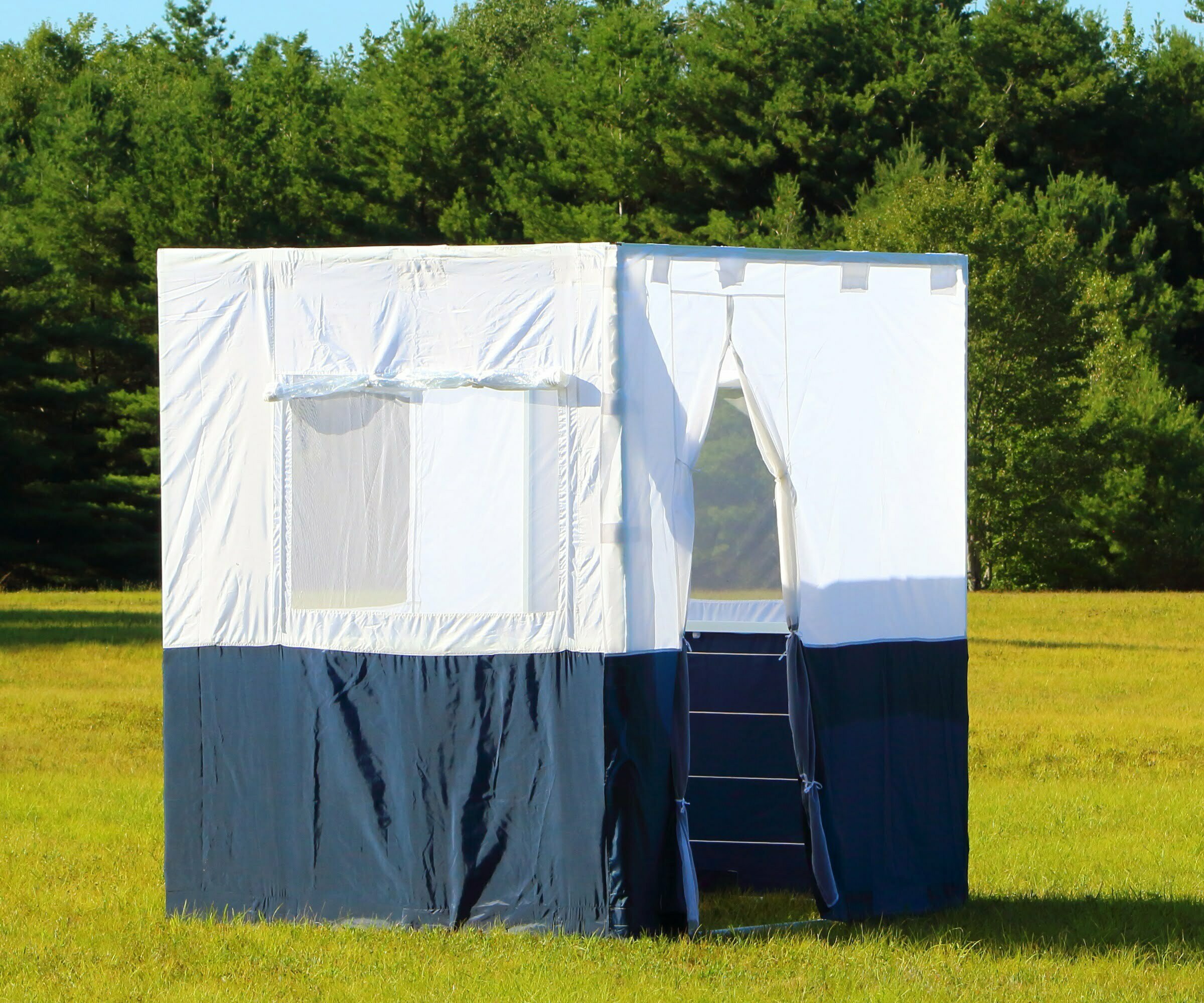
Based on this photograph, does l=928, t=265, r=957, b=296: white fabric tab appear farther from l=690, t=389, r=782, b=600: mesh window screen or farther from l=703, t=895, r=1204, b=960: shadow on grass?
l=703, t=895, r=1204, b=960: shadow on grass

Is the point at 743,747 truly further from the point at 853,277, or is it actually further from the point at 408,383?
the point at 408,383

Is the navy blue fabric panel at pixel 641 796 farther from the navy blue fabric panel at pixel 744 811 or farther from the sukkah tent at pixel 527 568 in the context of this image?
the navy blue fabric panel at pixel 744 811

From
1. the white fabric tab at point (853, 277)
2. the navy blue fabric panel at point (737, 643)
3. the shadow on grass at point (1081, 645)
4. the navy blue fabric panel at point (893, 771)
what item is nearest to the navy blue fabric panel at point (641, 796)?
the navy blue fabric panel at point (893, 771)

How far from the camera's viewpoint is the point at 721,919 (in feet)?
23.7

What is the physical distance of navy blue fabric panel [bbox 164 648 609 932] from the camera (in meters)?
6.31

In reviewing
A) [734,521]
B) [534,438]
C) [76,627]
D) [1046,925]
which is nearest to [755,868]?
[1046,925]

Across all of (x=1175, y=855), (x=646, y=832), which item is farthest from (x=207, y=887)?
(x=1175, y=855)

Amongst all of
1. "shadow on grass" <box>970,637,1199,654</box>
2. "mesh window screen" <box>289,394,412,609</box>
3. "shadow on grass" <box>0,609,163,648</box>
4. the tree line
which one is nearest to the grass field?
"mesh window screen" <box>289,394,412,609</box>

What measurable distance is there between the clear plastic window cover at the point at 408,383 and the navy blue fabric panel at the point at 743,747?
2119mm

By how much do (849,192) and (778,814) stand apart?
3708cm

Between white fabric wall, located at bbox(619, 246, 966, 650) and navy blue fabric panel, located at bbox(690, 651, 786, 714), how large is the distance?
2.90ft

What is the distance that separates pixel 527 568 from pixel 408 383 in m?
0.89

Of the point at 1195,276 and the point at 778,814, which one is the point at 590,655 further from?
the point at 1195,276

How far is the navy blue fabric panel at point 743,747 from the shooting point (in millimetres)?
7797
